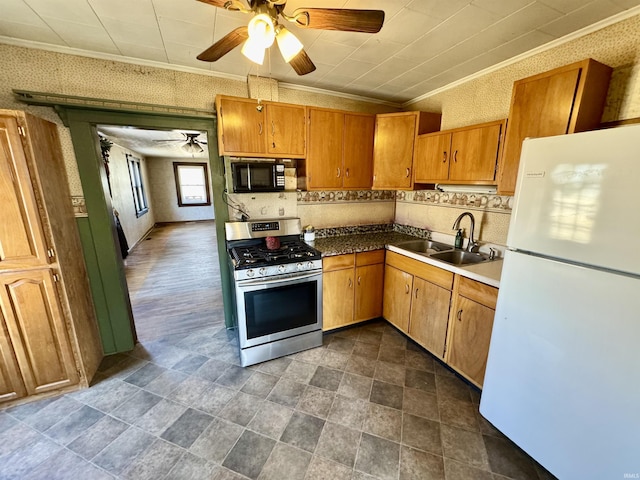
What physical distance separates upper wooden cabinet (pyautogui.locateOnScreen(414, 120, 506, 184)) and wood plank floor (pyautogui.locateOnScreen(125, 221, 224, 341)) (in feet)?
9.47

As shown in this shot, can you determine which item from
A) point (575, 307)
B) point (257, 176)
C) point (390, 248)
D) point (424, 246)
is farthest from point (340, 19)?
point (424, 246)

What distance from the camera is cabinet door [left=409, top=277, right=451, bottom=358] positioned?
2240 millimetres

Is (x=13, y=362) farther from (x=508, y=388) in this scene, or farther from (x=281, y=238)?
(x=508, y=388)

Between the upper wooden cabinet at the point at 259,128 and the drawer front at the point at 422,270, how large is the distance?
4.78 ft

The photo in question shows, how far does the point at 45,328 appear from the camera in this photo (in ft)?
6.25

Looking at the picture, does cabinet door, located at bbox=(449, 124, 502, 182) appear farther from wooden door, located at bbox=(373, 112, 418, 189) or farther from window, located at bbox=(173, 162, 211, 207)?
window, located at bbox=(173, 162, 211, 207)

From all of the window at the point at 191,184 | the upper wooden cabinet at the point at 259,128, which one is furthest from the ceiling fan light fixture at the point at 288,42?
the window at the point at 191,184

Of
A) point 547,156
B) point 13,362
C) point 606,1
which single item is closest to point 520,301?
point 547,156

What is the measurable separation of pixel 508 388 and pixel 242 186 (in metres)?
2.49

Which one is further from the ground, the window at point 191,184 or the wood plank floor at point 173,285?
the window at point 191,184

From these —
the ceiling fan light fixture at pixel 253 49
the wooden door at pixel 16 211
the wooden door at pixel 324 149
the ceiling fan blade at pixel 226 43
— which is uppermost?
the ceiling fan blade at pixel 226 43

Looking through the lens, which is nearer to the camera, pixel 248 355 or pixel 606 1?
pixel 606 1

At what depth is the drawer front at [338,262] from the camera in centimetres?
260

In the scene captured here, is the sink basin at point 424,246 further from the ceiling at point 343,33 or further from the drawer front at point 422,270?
the ceiling at point 343,33
